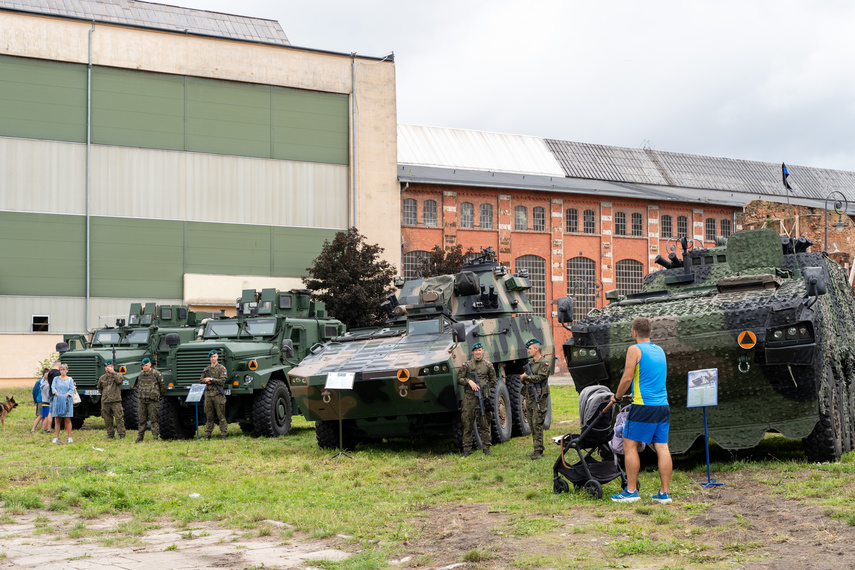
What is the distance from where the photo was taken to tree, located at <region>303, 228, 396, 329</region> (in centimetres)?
3431

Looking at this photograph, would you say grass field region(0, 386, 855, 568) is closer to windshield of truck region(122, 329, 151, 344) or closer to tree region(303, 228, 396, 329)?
windshield of truck region(122, 329, 151, 344)

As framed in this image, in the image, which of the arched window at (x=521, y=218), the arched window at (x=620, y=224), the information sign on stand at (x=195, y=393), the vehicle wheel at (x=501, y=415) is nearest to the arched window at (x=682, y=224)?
the arched window at (x=620, y=224)

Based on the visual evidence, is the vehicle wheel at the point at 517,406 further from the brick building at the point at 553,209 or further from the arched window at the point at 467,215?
the arched window at the point at 467,215

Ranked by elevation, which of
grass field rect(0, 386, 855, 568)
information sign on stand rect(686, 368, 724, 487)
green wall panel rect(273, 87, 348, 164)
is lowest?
grass field rect(0, 386, 855, 568)

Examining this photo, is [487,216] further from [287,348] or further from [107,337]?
[287,348]

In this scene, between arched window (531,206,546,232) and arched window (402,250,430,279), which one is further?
arched window (531,206,546,232)

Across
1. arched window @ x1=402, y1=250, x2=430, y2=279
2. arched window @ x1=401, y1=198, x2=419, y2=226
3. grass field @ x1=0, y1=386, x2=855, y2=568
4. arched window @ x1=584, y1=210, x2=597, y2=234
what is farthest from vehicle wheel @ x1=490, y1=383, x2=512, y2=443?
arched window @ x1=584, y1=210, x2=597, y2=234

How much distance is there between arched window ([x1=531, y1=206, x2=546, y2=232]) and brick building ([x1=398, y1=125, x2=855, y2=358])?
49mm

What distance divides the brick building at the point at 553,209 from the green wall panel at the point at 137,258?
36.4 ft

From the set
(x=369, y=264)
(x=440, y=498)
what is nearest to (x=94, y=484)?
(x=440, y=498)

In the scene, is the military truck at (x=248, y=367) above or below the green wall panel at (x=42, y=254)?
below

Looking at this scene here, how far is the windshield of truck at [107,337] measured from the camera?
2064 cm

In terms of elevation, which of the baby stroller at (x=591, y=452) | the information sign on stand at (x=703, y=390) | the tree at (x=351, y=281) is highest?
the tree at (x=351, y=281)

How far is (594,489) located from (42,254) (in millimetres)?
30575
